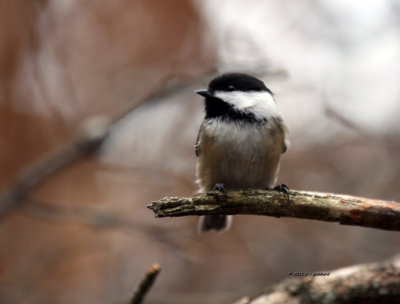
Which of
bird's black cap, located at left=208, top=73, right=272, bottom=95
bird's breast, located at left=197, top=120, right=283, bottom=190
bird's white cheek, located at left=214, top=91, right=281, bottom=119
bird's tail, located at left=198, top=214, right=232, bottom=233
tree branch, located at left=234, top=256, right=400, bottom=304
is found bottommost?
tree branch, located at left=234, top=256, right=400, bottom=304

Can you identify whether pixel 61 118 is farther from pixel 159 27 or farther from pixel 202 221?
pixel 202 221

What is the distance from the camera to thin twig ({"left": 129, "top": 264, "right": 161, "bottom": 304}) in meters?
1.94

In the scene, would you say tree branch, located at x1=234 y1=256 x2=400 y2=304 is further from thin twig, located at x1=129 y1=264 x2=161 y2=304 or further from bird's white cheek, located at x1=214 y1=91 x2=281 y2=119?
bird's white cheek, located at x1=214 y1=91 x2=281 y2=119

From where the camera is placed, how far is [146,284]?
6.54 feet

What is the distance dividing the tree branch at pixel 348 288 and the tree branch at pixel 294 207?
36cm

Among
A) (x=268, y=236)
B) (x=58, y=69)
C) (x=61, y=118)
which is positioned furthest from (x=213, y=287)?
(x=58, y=69)

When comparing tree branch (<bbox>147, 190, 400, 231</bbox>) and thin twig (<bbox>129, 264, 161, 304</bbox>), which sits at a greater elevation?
tree branch (<bbox>147, 190, 400, 231</bbox>)

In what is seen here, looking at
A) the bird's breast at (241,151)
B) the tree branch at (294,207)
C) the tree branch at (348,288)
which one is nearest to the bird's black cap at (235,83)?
the bird's breast at (241,151)

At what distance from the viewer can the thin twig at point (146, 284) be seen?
6.35 ft

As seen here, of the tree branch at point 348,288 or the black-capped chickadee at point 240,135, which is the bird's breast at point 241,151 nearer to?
the black-capped chickadee at point 240,135

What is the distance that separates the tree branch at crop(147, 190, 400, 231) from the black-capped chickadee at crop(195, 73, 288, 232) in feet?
1.26

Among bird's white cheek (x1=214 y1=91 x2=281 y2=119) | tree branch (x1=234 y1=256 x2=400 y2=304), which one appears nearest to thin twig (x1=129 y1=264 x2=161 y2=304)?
tree branch (x1=234 y1=256 x2=400 y2=304)

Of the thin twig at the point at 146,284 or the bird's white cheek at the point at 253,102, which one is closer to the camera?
the thin twig at the point at 146,284

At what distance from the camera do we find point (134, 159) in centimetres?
428
